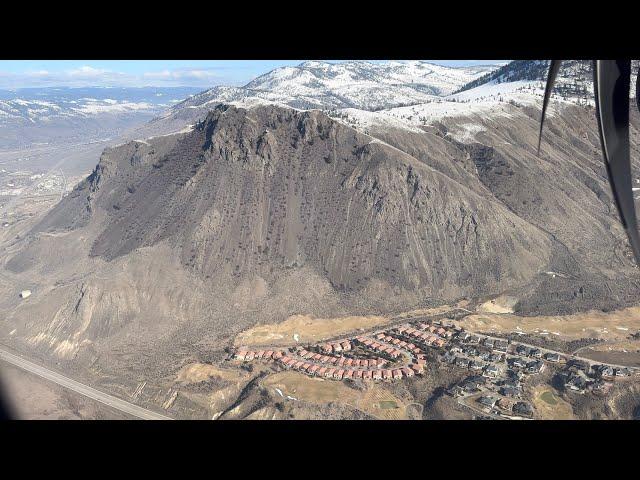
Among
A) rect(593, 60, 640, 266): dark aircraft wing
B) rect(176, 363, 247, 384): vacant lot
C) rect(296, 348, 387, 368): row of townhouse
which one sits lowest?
rect(176, 363, 247, 384): vacant lot

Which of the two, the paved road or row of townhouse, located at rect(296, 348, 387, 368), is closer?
the paved road

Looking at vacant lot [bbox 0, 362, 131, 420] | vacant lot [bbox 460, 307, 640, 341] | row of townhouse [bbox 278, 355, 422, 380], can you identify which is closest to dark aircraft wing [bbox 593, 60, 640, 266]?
→ row of townhouse [bbox 278, 355, 422, 380]

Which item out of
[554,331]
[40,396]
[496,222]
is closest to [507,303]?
[554,331]

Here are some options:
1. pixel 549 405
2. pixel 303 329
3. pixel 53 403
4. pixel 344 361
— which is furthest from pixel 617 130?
pixel 303 329

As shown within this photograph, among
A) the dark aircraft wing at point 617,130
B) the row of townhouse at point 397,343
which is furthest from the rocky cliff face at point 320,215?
the dark aircraft wing at point 617,130

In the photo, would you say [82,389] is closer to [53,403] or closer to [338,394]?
[53,403]

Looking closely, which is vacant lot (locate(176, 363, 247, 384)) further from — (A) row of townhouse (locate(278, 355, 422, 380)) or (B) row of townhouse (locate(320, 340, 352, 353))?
(B) row of townhouse (locate(320, 340, 352, 353))
